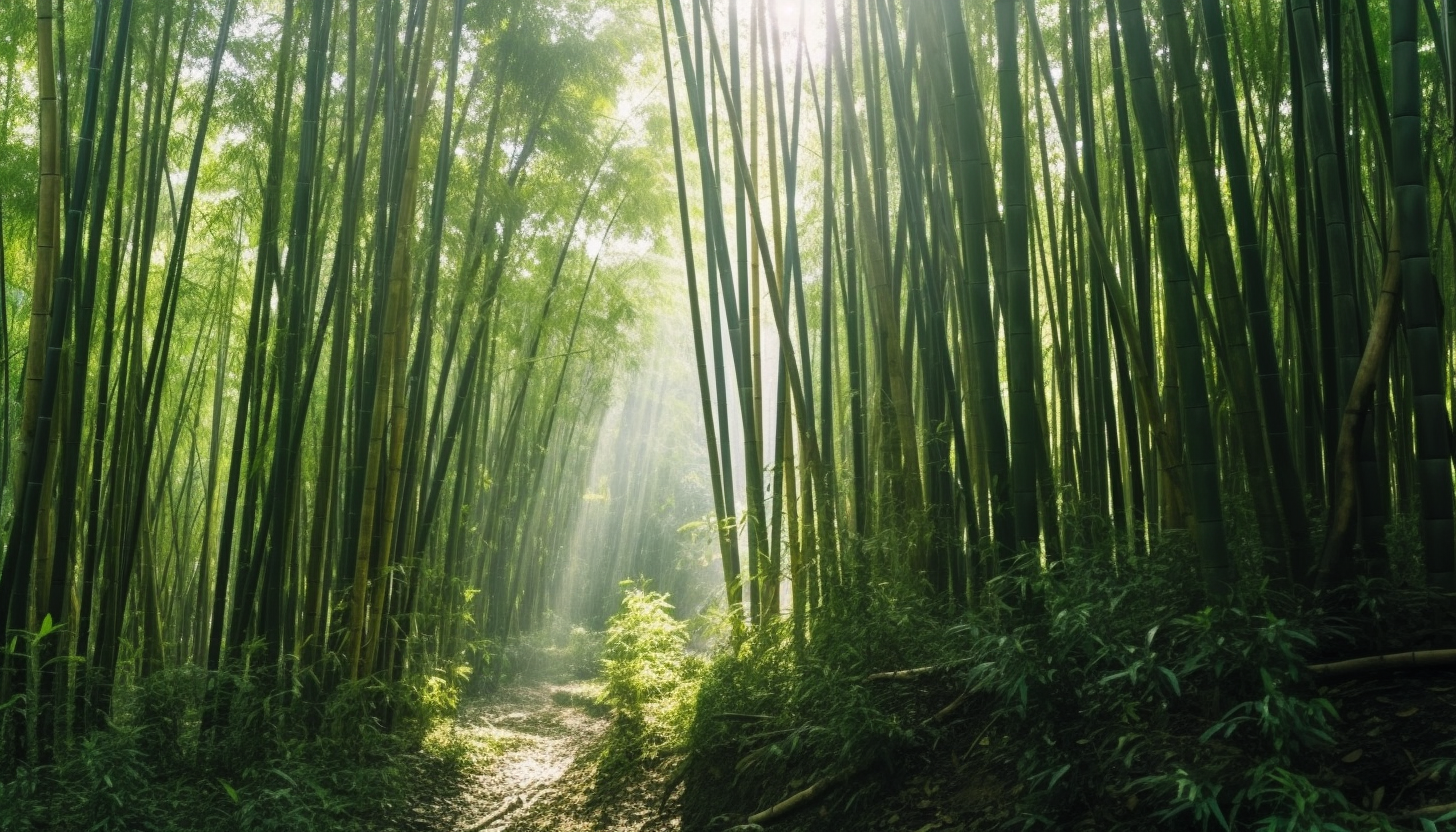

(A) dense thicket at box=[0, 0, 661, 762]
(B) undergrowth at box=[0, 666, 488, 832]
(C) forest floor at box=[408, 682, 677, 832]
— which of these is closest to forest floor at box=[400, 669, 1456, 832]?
(C) forest floor at box=[408, 682, 677, 832]

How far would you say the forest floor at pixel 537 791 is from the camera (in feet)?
10.3

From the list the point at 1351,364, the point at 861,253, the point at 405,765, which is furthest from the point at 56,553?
the point at 1351,364

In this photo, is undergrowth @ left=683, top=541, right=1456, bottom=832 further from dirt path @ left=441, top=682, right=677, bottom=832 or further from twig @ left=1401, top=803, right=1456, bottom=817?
dirt path @ left=441, top=682, right=677, bottom=832

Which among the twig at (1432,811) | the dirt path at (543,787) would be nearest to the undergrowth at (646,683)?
the dirt path at (543,787)

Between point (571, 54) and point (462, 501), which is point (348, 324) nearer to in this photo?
point (571, 54)

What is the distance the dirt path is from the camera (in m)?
3.13

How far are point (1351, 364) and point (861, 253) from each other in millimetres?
2133

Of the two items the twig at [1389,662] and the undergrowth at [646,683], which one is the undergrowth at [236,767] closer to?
the undergrowth at [646,683]

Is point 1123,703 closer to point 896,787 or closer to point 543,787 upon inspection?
point 896,787

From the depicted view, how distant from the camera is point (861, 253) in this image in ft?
12.7

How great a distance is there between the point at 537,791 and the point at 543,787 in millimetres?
60

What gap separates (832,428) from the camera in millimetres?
3553

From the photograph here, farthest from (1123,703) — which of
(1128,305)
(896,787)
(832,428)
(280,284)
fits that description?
(280,284)

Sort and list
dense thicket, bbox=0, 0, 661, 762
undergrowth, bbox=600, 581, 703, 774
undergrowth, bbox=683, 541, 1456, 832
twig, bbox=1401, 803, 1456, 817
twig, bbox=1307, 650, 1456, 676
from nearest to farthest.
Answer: twig, bbox=1401, 803, 1456, 817, undergrowth, bbox=683, 541, 1456, 832, twig, bbox=1307, 650, 1456, 676, dense thicket, bbox=0, 0, 661, 762, undergrowth, bbox=600, 581, 703, 774
